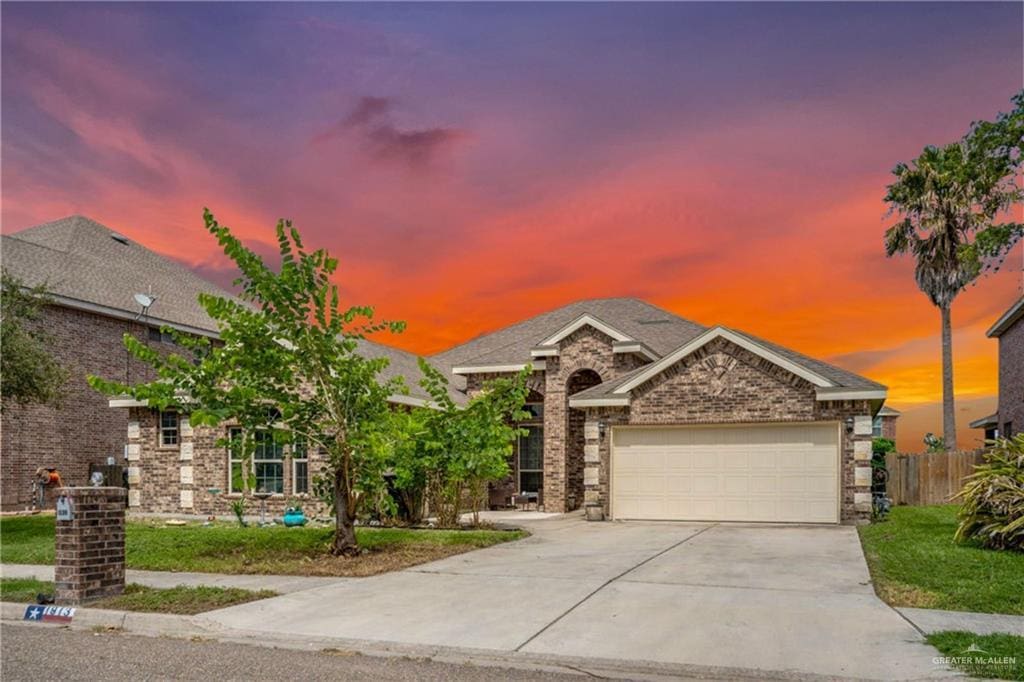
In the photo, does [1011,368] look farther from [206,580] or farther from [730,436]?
[206,580]

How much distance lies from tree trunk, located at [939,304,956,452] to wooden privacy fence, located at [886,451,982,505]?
6.03m

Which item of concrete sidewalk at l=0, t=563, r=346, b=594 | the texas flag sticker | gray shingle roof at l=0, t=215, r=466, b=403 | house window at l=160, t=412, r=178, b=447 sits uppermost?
gray shingle roof at l=0, t=215, r=466, b=403

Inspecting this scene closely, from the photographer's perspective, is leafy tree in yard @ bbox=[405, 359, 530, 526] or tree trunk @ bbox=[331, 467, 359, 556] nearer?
tree trunk @ bbox=[331, 467, 359, 556]

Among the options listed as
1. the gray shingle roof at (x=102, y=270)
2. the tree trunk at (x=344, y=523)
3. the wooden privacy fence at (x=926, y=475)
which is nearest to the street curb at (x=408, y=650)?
the tree trunk at (x=344, y=523)

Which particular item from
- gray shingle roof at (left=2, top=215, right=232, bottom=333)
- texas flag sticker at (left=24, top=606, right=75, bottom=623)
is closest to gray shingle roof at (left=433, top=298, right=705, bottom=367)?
gray shingle roof at (left=2, top=215, right=232, bottom=333)

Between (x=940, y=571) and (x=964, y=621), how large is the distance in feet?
11.1

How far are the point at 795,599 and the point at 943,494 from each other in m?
18.2

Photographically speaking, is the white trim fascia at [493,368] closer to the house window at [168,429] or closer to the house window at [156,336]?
the house window at [168,429]

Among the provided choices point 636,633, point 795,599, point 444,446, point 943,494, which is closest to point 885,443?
point 943,494

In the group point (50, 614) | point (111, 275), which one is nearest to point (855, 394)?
point (50, 614)

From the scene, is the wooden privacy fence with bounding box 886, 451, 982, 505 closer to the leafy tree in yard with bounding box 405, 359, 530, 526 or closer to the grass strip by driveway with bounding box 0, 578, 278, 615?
the leafy tree in yard with bounding box 405, 359, 530, 526

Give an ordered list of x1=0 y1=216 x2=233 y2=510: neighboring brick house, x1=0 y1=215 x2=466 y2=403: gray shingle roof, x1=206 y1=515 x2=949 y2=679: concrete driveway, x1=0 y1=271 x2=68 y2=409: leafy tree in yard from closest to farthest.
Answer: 1. x1=206 y1=515 x2=949 y2=679: concrete driveway
2. x1=0 y1=271 x2=68 y2=409: leafy tree in yard
3. x1=0 y1=216 x2=233 y2=510: neighboring brick house
4. x1=0 y1=215 x2=466 y2=403: gray shingle roof

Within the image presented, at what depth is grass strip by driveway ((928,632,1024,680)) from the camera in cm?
664

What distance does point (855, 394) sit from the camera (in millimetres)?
18984
